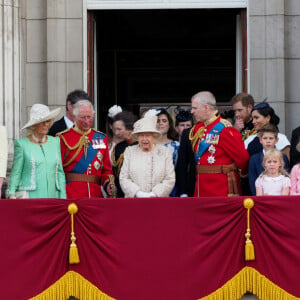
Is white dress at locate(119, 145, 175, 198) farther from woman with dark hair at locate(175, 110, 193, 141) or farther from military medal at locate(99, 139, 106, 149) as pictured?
woman with dark hair at locate(175, 110, 193, 141)

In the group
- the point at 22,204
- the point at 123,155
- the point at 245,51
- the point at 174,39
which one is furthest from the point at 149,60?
the point at 22,204

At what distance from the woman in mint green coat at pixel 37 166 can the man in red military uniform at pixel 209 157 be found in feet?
4.86

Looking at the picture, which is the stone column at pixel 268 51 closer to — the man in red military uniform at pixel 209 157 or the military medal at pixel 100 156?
the man in red military uniform at pixel 209 157

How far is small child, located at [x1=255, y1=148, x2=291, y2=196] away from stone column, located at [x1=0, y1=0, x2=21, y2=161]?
4.27m

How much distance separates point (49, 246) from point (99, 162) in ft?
5.24

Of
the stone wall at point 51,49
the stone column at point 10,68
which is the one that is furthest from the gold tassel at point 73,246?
the stone wall at point 51,49

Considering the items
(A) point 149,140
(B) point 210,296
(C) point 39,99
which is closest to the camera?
(B) point 210,296

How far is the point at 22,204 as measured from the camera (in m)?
13.2

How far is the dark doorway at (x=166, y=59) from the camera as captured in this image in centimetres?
2256

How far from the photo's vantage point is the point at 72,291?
43.2 ft

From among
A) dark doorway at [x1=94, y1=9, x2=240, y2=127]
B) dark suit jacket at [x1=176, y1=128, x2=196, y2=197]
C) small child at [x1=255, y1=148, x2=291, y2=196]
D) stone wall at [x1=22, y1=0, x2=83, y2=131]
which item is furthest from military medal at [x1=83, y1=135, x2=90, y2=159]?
dark doorway at [x1=94, y1=9, x2=240, y2=127]

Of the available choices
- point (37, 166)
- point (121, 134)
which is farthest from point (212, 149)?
point (37, 166)

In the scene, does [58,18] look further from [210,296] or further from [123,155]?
[210,296]

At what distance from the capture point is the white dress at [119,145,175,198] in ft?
45.7
